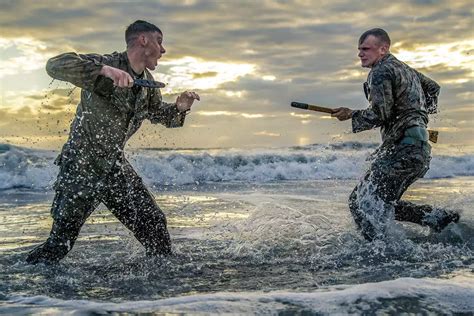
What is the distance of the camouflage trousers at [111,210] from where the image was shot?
15.4ft

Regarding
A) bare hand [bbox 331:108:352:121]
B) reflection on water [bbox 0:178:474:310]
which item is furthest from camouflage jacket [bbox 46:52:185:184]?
bare hand [bbox 331:108:352:121]

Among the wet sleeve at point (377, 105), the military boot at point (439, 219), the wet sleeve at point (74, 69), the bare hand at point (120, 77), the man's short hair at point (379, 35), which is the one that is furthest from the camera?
the military boot at point (439, 219)

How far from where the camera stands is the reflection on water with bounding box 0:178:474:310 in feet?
13.9

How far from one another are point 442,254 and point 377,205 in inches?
30.0

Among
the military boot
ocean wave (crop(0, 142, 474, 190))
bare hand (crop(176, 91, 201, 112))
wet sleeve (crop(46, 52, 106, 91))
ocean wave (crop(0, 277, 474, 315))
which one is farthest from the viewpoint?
ocean wave (crop(0, 142, 474, 190))

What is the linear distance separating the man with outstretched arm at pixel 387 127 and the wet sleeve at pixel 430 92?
294mm

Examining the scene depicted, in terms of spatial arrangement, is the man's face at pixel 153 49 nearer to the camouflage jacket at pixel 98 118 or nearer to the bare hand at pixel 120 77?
the camouflage jacket at pixel 98 118

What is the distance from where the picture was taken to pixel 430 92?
611cm

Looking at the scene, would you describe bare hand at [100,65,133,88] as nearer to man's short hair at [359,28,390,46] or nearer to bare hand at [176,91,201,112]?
bare hand at [176,91,201,112]

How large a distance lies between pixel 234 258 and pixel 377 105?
196 centimetres

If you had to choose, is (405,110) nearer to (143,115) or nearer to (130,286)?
(143,115)

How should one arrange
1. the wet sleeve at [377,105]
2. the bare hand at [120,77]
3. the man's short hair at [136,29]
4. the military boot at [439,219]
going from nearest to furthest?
1. the bare hand at [120,77]
2. the man's short hair at [136,29]
3. the wet sleeve at [377,105]
4. the military boot at [439,219]

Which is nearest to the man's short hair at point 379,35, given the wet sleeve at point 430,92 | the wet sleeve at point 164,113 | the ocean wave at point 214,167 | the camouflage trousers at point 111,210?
the wet sleeve at point 430,92

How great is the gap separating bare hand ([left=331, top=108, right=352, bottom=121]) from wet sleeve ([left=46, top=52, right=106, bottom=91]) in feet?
7.87
